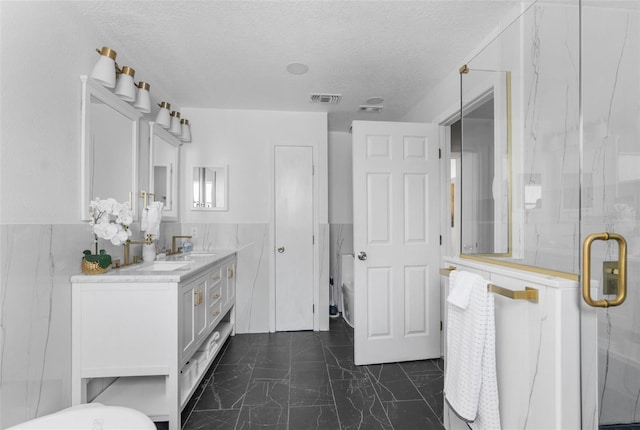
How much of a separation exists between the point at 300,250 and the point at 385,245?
45.5 inches

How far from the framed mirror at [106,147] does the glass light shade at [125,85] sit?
0.07 meters

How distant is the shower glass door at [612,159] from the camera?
111 centimetres

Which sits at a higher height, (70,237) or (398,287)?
(70,237)

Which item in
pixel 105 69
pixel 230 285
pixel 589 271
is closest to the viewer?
pixel 589 271

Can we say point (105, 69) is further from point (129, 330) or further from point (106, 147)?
point (129, 330)

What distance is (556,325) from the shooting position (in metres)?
1.01

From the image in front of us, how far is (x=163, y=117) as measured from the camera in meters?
2.74

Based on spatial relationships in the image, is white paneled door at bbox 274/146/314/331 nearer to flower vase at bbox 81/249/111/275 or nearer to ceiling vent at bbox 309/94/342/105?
ceiling vent at bbox 309/94/342/105

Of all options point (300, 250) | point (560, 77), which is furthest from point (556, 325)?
point (300, 250)

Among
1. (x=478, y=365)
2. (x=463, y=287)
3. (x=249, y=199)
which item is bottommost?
(x=478, y=365)

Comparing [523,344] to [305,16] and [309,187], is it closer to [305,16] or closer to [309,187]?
[305,16]

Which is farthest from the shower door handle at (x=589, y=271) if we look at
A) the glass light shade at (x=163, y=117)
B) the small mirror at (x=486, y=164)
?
the glass light shade at (x=163, y=117)

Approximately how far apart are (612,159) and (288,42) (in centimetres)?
194

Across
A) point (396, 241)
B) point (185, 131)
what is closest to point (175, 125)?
point (185, 131)
